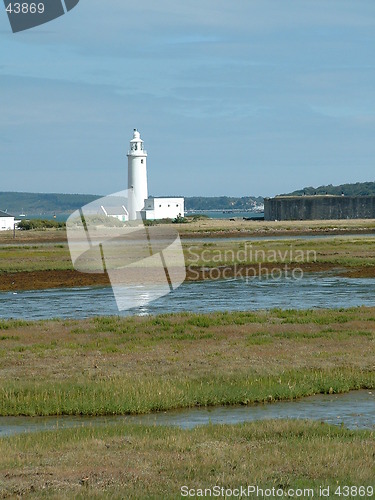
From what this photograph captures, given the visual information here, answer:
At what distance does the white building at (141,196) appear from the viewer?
358 feet

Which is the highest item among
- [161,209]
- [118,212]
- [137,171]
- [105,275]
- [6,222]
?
[137,171]

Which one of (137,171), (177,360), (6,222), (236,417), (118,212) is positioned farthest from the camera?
(6,222)

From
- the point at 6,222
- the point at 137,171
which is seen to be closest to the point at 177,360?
the point at 137,171

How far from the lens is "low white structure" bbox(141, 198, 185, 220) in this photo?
116 meters

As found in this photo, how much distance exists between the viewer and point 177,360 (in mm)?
18594

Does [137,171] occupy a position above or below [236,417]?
above

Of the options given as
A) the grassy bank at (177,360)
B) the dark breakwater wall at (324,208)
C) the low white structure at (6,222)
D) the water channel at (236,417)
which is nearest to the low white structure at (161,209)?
the low white structure at (6,222)

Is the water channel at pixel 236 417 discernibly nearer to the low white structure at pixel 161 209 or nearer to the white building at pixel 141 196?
the white building at pixel 141 196

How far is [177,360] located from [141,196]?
9446 centimetres

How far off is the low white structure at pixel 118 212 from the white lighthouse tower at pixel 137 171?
2969 mm

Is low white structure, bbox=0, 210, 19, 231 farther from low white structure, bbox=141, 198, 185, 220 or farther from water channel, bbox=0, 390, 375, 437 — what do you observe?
water channel, bbox=0, 390, 375, 437

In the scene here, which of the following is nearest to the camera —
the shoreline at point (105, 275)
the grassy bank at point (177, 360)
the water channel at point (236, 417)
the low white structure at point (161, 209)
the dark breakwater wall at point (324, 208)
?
the water channel at point (236, 417)

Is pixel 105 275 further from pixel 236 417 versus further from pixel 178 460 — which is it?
pixel 178 460

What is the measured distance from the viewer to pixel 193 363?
1827 cm
